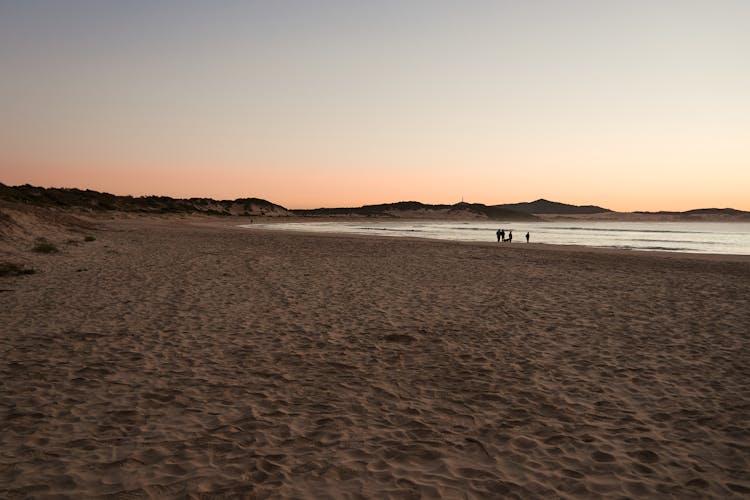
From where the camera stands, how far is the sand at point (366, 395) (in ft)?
15.9

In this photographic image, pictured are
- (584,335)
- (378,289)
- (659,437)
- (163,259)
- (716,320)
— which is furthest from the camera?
(163,259)

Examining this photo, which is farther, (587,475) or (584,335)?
(584,335)

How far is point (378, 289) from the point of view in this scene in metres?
16.0

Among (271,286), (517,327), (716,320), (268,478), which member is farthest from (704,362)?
(271,286)

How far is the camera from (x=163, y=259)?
74.7ft

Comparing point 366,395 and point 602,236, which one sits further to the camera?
point 602,236

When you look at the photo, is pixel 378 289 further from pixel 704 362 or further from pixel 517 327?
pixel 704 362

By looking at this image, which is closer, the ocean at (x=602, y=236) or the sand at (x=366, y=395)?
the sand at (x=366, y=395)

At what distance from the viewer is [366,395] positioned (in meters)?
6.96

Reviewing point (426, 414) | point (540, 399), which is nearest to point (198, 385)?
point (426, 414)

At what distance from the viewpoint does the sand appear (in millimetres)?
4844

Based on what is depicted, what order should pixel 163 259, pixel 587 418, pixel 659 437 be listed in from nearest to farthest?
pixel 659 437, pixel 587 418, pixel 163 259

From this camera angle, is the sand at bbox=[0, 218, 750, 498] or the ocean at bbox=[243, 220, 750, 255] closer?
the sand at bbox=[0, 218, 750, 498]

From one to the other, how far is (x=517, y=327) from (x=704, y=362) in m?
3.62
